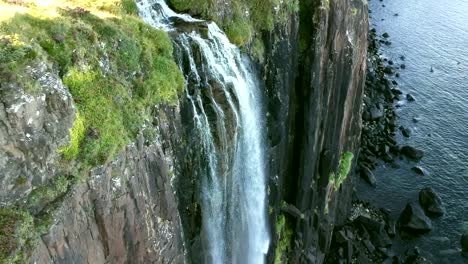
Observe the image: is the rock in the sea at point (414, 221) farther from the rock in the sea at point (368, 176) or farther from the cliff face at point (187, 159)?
the cliff face at point (187, 159)

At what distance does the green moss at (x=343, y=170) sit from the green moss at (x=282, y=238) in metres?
Result: 7.19

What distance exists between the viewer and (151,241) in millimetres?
17766

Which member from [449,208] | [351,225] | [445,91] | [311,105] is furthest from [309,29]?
[445,91]

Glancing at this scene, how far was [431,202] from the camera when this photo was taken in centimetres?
4825

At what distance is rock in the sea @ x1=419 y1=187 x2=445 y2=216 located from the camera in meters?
48.0

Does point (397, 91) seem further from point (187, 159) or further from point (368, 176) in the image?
point (187, 159)

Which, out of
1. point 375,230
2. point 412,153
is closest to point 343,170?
point 375,230

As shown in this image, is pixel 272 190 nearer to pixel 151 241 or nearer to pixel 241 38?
pixel 241 38

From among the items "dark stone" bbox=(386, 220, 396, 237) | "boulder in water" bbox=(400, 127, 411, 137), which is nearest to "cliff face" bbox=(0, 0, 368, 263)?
"dark stone" bbox=(386, 220, 396, 237)

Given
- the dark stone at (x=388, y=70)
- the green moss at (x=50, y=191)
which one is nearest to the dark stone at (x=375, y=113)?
the dark stone at (x=388, y=70)

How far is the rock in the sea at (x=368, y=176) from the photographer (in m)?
51.3

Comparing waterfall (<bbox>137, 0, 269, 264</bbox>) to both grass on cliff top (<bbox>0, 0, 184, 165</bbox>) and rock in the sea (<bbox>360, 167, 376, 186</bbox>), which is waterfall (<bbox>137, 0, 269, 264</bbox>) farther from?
rock in the sea (<bbox>360, 167, 376, 186</bbox>)

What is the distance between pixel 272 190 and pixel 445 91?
48.1 m

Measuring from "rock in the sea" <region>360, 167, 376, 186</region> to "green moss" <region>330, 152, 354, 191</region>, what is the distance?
1030cm
